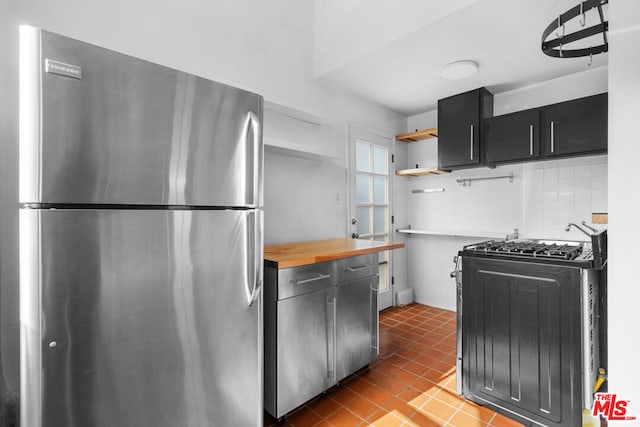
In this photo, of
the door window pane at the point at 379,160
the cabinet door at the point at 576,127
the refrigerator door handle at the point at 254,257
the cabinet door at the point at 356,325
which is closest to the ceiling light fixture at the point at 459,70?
the cabinet door at the point at 576,127

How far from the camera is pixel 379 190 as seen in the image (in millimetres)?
3783

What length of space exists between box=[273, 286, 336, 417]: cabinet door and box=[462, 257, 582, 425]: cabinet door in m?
0.91

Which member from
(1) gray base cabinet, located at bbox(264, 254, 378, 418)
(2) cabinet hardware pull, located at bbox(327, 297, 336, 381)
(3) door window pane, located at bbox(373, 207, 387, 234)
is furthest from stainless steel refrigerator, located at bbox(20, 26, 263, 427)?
(3) door window pane, located at bbox(373, 207, 387, 234)

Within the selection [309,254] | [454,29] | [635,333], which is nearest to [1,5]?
[309,254]

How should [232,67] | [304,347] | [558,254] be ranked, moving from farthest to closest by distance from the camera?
[232,67] → [304,347] → [558,254]

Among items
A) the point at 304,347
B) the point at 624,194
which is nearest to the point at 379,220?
the point at 304,347

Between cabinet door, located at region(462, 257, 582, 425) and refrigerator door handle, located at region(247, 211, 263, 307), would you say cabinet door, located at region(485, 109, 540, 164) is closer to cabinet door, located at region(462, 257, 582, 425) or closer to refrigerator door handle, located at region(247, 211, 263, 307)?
cabinet door, located at region(462, 257, 582, 425)

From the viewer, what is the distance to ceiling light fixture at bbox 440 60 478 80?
261 cm

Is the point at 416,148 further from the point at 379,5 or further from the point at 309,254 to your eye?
the point at 309,254

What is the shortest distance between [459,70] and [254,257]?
2.46 meters

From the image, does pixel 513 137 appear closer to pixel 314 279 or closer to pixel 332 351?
pixel 314 279

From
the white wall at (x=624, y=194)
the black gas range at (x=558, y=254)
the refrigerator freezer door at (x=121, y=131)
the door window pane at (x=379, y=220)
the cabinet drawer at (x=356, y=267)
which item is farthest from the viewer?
the door window pane at (x=379, y=220)

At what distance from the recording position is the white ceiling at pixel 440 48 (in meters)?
2.03

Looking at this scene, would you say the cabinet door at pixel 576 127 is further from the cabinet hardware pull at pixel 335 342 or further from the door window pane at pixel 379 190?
the cabinet hardware pull at pixel 335 342
